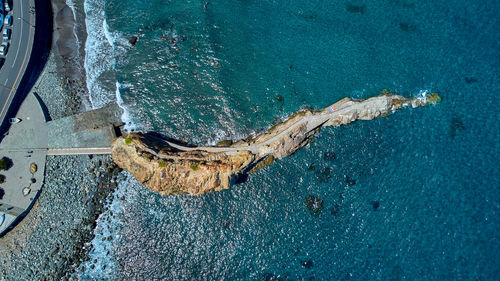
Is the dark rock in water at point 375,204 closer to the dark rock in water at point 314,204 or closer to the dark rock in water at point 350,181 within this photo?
the dark rock in water at point 350,181

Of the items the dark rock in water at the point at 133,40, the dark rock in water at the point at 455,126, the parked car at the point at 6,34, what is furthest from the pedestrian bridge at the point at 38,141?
the dark rock in water at the point at 455,126

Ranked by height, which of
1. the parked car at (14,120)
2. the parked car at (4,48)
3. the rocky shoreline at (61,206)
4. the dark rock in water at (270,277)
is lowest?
the dark rock in water at (270,277)

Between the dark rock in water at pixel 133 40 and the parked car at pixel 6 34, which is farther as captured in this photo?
the dark rock in water at pixel 133 40

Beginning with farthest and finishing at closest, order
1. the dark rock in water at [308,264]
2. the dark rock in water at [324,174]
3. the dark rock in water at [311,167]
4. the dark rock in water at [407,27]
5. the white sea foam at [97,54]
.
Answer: the dark rock in water at [407,27], the white sea foam at [97,54], the dark rock in water at [311,167], the dark rock in water at [324,174], the dark rock in water at [308,264]

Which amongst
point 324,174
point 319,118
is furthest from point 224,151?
point 324,174

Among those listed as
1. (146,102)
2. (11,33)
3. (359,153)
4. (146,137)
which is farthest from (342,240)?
(11,33)

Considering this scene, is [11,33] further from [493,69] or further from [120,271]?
[493,69]

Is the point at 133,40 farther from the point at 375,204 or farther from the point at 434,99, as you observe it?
the point at 434,99

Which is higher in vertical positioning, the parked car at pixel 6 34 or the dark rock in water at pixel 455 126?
the parked car at pixel 6 34
